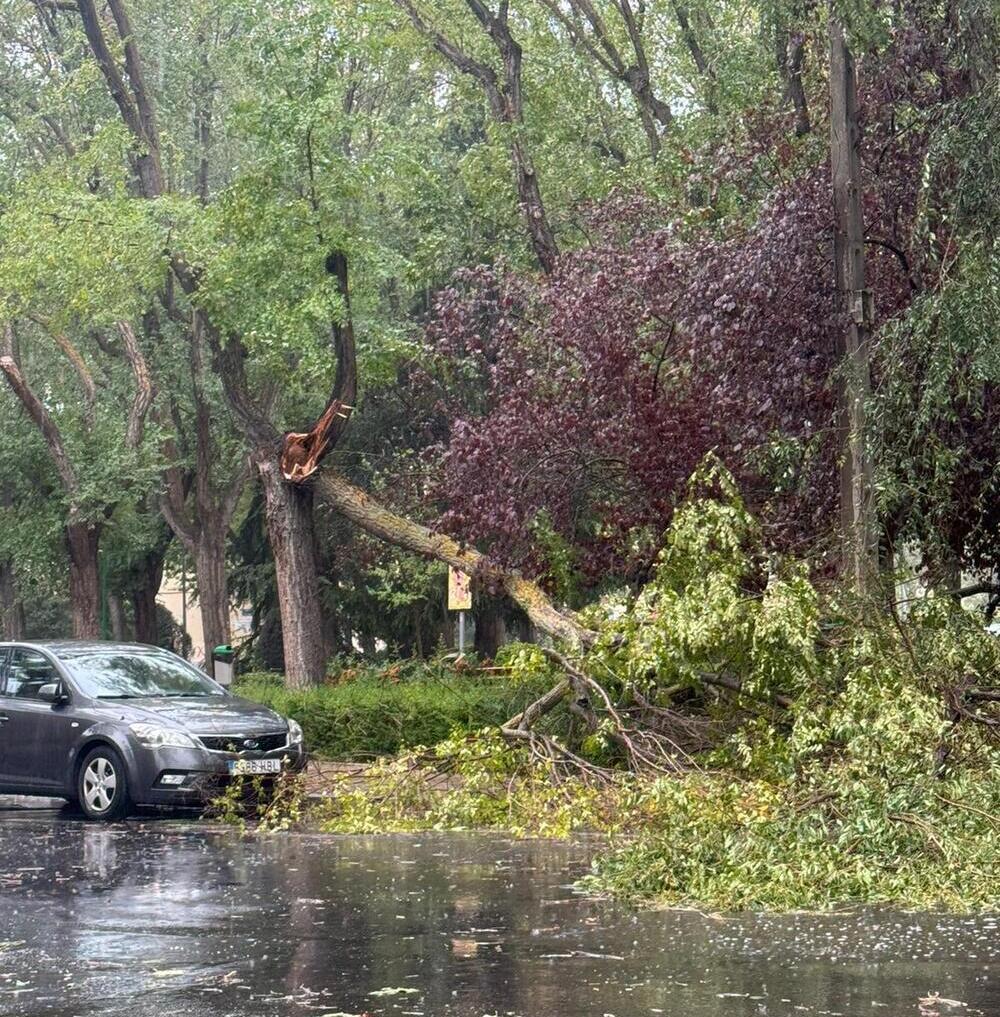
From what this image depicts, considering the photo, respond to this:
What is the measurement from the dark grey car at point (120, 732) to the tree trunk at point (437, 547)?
13.2 ft

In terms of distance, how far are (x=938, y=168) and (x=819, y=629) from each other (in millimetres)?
4355

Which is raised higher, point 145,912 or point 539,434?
point 539,434

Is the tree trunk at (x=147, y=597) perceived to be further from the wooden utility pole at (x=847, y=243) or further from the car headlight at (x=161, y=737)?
the wooden utility pole at (x=847, y=243)

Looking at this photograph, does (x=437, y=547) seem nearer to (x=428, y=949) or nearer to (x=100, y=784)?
(x=100, y=784)

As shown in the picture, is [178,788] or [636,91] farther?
[636,91]

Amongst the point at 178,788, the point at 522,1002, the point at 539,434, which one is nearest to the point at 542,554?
the point at 539,434

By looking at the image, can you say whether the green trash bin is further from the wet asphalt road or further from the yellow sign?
the wet asphalt road

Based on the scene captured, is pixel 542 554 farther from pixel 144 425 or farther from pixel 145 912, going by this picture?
pixel 144 425

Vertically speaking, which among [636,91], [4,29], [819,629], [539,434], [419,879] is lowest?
[419,879]

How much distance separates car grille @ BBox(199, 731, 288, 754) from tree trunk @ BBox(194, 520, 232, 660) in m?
19.5

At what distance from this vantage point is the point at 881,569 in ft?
54.0

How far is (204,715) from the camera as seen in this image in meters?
16.5

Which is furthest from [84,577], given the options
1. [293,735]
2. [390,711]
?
[293,735]

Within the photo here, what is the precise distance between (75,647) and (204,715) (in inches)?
88.3
